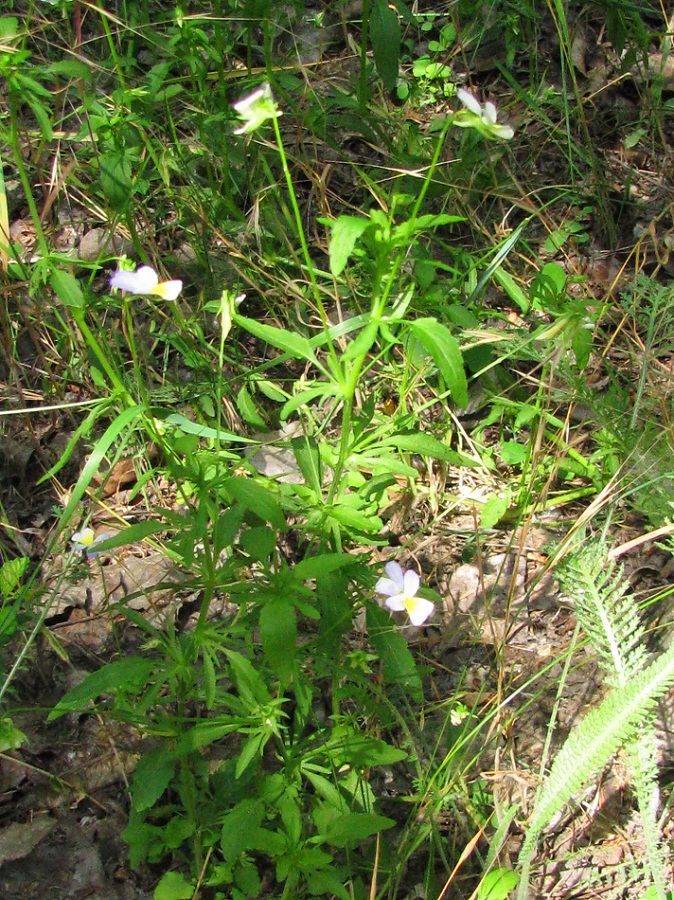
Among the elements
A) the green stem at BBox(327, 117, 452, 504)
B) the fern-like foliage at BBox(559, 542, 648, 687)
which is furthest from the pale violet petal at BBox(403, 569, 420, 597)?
the fern-like foliage at BBox(559, 542, 648, 687)

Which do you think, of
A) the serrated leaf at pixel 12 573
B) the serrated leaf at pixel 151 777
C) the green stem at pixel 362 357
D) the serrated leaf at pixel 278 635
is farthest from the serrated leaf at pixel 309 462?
the serrated leaf at pixel 12 573

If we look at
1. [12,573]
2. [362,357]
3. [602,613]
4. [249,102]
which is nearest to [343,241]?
[362,357]

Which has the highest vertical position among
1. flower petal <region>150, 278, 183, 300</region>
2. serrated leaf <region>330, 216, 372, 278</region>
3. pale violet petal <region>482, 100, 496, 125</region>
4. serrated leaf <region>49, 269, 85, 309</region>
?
pale violet petal <region>482, 100, 496, 125</region>

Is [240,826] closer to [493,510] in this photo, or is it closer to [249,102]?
[493,510]

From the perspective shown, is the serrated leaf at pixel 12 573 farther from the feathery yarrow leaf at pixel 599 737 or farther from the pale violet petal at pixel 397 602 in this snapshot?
the feathery yarrow leaf at pixel 599 737

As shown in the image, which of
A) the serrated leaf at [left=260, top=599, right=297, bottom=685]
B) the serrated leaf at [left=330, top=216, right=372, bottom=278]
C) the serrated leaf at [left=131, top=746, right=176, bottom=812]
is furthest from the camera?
the serrated leaf at [left=131, top=746, right=176, bottom=812]

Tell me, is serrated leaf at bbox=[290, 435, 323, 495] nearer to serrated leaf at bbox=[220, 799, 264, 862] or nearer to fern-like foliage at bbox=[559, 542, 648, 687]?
fern-like foliage at bbox=[559, 542, 648, 687]
